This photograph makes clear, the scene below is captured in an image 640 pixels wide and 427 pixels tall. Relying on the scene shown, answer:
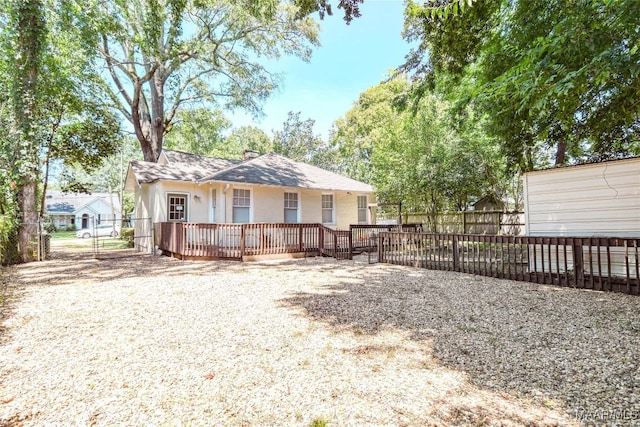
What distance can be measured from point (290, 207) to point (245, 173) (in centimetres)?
256

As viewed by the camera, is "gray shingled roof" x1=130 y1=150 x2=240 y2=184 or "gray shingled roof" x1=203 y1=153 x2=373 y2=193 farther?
"gray shingled roof" x1=130 y1=150 x2=240 y2=184

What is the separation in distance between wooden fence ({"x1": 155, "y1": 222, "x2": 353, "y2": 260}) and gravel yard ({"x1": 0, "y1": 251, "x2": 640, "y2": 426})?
15.1ft

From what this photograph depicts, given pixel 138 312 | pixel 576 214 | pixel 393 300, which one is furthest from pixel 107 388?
pixel 576 214

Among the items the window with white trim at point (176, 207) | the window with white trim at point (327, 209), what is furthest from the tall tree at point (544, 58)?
the window with white trim at point (176, 207)

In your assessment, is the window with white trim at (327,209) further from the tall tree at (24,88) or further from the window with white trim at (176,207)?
the tall tree at (24,88)

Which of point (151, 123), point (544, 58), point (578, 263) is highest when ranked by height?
point (151, 123)

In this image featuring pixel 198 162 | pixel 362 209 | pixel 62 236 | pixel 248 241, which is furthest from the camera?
pixel 62 236

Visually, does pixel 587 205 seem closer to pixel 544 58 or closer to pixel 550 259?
pixel 550 259

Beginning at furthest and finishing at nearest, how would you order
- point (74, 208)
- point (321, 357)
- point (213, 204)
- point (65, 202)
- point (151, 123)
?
1. point (65, 202)
2. point (74, 208)
3. point (151, 123)
4. point (213, 204)
5. point (321, 357)

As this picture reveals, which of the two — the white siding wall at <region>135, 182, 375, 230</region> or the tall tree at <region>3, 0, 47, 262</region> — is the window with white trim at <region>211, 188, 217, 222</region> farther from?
the tall tree at <region>3, 0, 47, 262</region>

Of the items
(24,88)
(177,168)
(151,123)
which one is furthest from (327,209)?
(151,123)

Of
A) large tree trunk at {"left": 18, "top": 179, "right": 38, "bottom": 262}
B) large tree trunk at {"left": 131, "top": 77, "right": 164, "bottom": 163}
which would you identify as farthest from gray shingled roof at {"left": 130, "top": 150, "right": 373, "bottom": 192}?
large tree trunk at {"left": 131, "top": 77, "right": 164, "bottom": 163}

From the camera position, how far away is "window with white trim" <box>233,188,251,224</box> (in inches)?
510

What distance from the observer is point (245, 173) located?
43.3 ft
